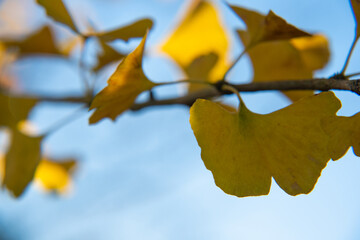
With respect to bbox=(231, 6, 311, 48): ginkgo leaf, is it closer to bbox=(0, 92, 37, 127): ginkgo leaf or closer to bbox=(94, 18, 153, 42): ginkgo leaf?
bbox=(94, 18, 153, 42): ginkgo leaf

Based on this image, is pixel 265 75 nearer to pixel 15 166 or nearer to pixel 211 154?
pixel 211 154

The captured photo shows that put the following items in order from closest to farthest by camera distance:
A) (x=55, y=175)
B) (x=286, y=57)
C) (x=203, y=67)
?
(x=286, y=57)
(x=203, y=67)
(x=55, y=175)

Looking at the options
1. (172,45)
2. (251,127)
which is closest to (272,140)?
(251,127)

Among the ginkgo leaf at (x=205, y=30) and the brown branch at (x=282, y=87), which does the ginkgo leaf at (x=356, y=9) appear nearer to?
the brown branch at (x=282, y=87)

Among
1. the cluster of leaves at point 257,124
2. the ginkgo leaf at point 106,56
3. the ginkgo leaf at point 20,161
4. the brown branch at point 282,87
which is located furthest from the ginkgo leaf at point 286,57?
the ginkgo leaf at point 20,161

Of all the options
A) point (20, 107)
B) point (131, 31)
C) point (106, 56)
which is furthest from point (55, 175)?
point (131, 31)

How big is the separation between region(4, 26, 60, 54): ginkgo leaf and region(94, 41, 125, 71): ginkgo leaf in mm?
224

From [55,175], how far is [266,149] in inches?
33.2

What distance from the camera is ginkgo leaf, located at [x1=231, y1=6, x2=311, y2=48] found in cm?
43

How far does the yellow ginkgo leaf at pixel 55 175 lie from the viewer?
1062mm

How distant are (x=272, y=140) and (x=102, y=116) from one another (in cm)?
21

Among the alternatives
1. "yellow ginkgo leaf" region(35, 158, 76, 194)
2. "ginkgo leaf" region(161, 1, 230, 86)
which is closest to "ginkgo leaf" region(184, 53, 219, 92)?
"ginkgo leaf" region(161, 1, 230, 86)

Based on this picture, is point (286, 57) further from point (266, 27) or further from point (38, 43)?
point (38, 43)

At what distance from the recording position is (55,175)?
1.08 meters
